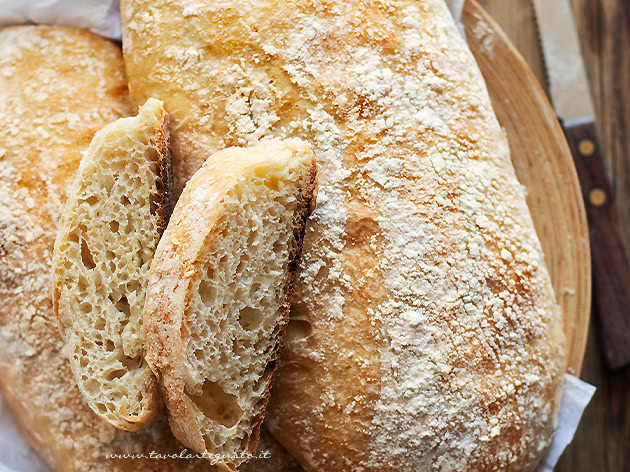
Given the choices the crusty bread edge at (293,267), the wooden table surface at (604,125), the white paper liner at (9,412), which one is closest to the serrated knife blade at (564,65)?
the wooden table surface at (604,125)

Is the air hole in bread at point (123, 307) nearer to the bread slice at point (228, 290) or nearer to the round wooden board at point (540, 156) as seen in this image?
the bread slice at point (228, 290)

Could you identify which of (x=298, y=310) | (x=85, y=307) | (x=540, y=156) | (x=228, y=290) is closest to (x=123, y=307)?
(x=85, y=307)

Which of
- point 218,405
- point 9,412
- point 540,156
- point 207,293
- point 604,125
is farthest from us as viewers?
point 604,125

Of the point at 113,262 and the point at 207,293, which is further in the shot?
the point at 113,262

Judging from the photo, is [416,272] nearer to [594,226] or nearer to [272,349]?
[272,349]

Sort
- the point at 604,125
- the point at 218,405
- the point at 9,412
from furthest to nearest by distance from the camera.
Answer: the point at 604,125 → the point at 9,412 → the point at 218,405

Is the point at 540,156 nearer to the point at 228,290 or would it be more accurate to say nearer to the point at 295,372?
the point at 295,372

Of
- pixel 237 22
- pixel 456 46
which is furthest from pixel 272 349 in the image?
pixel 456 46

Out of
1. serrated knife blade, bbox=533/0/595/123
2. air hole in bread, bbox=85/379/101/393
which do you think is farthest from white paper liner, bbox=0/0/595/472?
serrated knife blade, bbox=533/0/595/123
